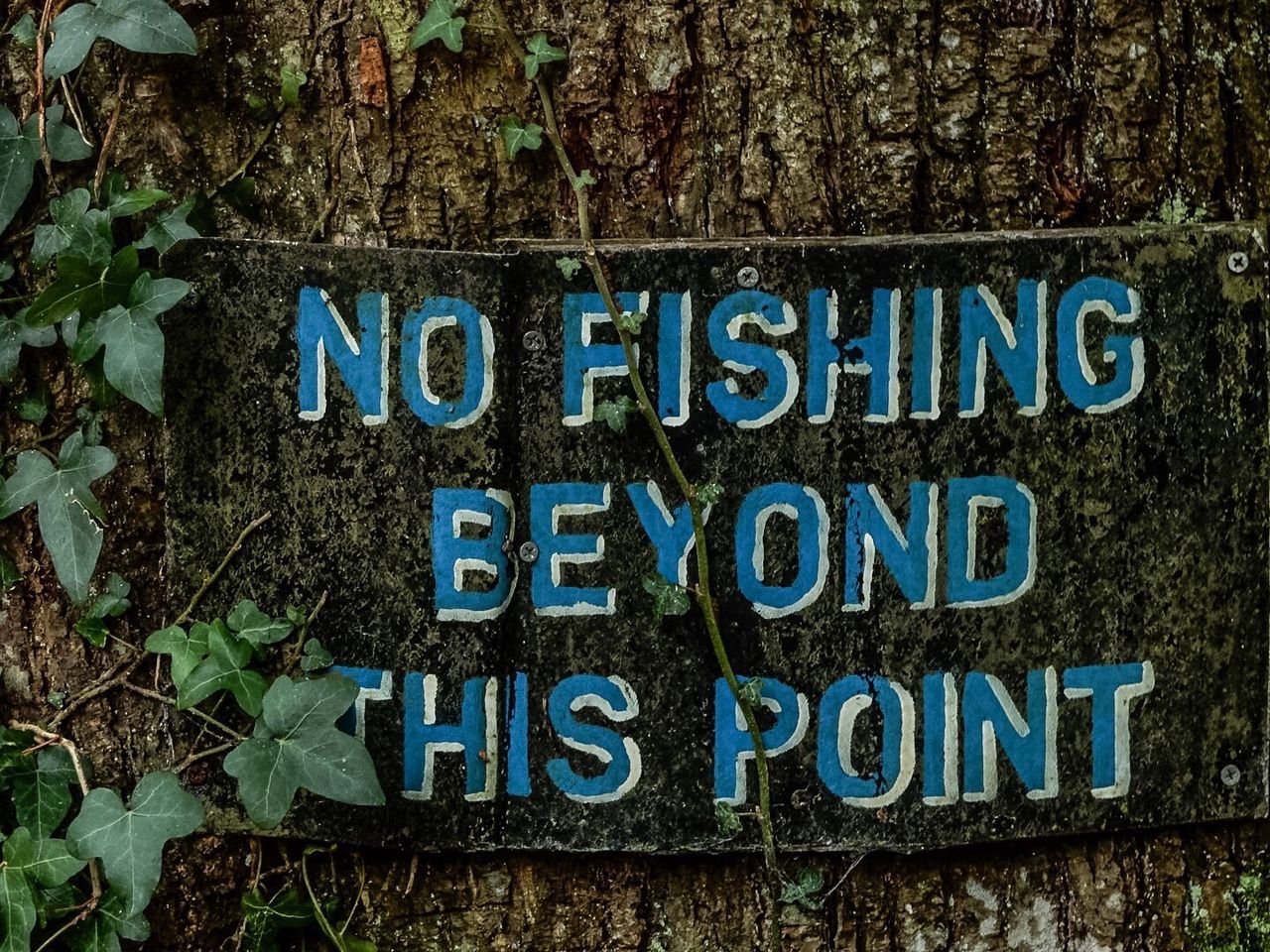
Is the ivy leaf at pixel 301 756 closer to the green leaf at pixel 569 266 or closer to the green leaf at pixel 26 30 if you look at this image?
the green leaf at pixel 569 266

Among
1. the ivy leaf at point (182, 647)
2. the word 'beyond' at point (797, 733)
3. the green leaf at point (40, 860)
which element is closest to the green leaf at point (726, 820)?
the word 'beyond' at point (797, 733)

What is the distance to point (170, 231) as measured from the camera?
1342mm

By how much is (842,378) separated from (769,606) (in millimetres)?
267

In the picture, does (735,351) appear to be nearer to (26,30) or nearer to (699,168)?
(699,168)

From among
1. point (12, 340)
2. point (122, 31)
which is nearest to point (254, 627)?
point (12, 340)

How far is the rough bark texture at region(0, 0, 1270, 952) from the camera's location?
53.5 inches

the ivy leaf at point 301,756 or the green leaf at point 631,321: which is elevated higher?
the green leaf at point 631,321

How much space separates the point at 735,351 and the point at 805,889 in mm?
614

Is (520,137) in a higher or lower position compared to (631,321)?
higher

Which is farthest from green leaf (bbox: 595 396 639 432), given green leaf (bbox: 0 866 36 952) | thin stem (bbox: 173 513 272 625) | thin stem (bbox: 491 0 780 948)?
green leaf (bbox: 0 866 36 952)

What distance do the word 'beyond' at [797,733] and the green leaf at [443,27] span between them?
2.29 feet

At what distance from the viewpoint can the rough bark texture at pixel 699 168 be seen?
136 centimetres

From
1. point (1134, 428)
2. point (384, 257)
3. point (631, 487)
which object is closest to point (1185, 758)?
point (1134, 428)

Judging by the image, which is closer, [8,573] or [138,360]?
[138,360]
